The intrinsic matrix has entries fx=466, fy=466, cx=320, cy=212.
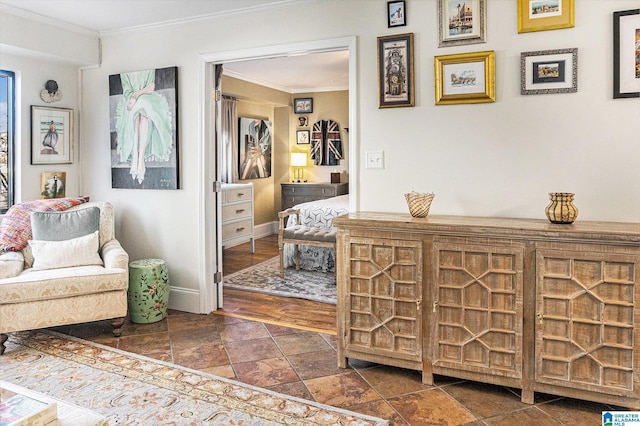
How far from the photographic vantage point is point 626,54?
2.50 metres

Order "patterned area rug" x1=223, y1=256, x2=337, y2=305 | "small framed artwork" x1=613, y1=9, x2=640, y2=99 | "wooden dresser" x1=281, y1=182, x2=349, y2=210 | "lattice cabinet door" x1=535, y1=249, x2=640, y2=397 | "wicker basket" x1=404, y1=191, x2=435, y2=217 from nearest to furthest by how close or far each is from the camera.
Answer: "lattice cabinet door" x1=535, y1=249, x2=640, y2=397 < "small framed artwork" x1=613, y1=9, x2=640, y2=99 < "wicker basket" x1=404, y1=191, x2=435, y2=217 < "patterned area rug" x1=223, y1=256, x2=337, y2=305 < "wooden dresser" x1=281, y1=182, x2=349, y2=210

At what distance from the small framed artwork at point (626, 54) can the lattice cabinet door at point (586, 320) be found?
956 mm

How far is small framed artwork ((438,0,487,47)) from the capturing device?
2781 mm

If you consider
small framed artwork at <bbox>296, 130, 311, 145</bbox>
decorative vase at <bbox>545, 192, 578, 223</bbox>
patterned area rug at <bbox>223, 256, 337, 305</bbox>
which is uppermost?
small framed artwork at <bbox>296, 130, 311, 145</bbox>

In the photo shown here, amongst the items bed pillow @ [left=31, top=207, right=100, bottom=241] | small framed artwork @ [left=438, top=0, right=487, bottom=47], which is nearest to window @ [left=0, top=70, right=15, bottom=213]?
bed pillow @ [left=31, top=207, right=100, bottom=241]

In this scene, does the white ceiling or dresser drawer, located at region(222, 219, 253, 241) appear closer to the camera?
the white ceiling

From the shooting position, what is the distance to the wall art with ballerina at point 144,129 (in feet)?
12.7

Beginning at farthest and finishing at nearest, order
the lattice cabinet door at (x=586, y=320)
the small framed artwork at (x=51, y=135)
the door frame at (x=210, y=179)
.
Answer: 1. the small framed artwork at (x=51, y=135)
2. the door frame at (x=210, y=179)
3. the lattice cabinet door at (x=586, y=320)

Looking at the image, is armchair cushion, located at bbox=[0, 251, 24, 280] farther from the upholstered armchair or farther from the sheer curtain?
the sheer curtain

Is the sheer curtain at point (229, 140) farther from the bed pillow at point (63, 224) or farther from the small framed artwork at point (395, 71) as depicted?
the small framed artwork at point (395, 71)

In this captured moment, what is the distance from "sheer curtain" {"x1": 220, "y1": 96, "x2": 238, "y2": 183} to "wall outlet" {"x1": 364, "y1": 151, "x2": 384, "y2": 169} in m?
4.14

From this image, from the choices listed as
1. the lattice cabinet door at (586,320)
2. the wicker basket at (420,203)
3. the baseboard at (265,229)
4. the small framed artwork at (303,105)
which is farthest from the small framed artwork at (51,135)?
the small framed artwork at (303,105)

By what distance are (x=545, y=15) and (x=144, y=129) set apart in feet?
10.2

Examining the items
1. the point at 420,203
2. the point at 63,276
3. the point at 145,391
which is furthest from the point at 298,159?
the point at 145,391
